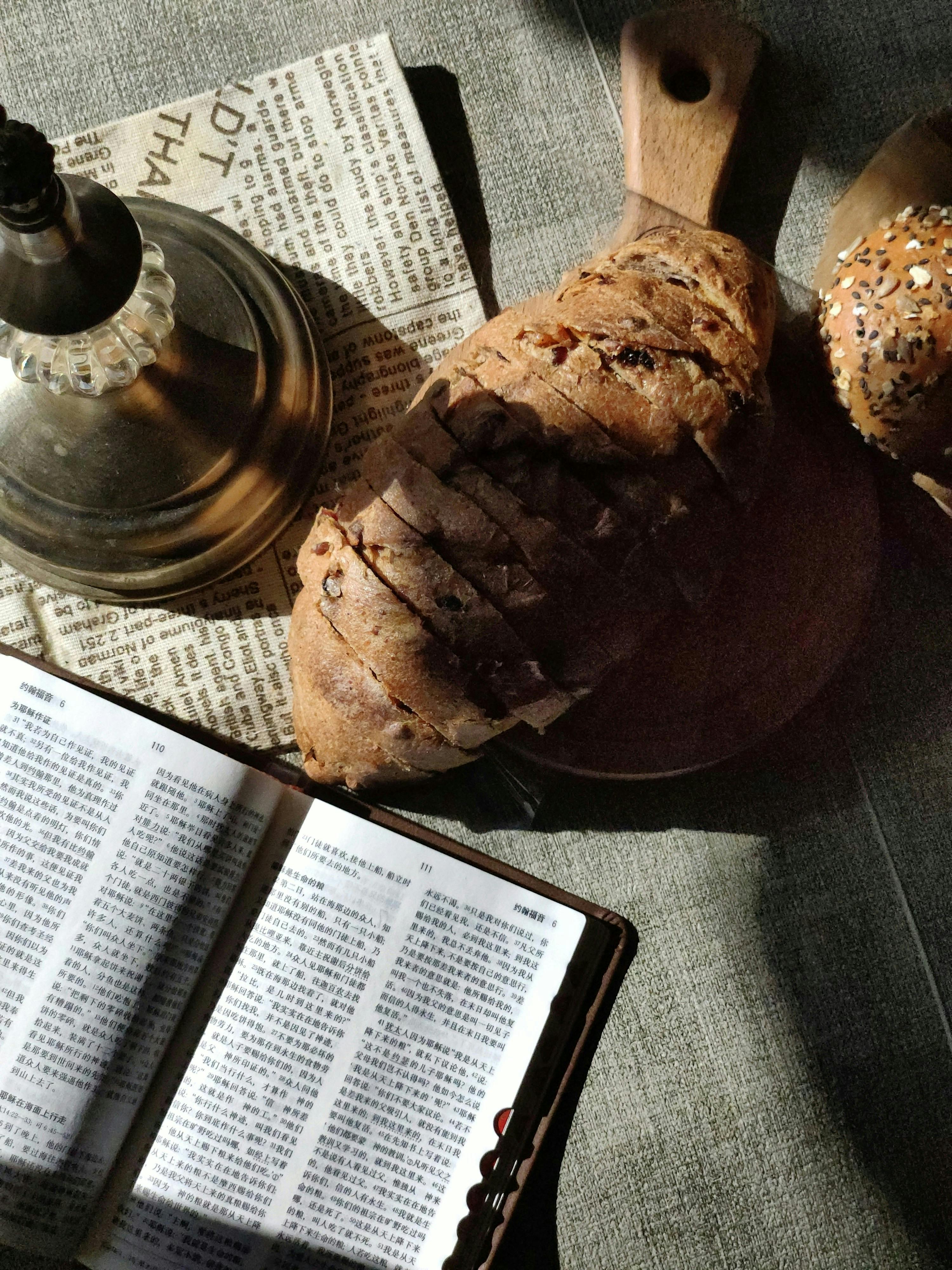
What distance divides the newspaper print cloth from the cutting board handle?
195mm

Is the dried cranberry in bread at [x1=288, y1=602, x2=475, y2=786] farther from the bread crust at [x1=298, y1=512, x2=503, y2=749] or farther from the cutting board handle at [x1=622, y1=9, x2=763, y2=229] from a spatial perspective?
the cutting board handle at [x1=622, y1=9, x2=763, y2=229]

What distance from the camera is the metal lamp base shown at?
2.56 feet

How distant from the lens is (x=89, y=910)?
81 centimetres

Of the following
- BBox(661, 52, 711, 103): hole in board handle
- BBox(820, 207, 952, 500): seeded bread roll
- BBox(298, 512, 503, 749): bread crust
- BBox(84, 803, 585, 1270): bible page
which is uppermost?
BBox(661, 52, 711, 103): hole in board handle

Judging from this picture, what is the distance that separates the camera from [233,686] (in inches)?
34.4

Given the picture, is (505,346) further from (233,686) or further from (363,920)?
(363,920)

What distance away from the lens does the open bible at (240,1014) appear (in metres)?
0.80

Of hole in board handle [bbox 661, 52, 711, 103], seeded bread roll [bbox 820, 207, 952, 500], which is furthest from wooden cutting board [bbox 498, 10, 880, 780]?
hole in board handle [bbox 661, 52, 711, 103]

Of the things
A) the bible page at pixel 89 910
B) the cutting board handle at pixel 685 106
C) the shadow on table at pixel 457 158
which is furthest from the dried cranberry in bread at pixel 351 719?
the cutting board handle at pixel 685 106

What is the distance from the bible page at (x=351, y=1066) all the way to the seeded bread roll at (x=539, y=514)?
0.50 ft

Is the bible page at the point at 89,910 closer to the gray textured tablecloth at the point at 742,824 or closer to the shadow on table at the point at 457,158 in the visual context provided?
the gray textured tablecloth at the point at 742,824

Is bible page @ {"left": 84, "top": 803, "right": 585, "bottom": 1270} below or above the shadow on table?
below

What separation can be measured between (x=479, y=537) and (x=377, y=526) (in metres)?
0.07

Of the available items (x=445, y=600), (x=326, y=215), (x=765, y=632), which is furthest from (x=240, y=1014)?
(x=326, y=215)
